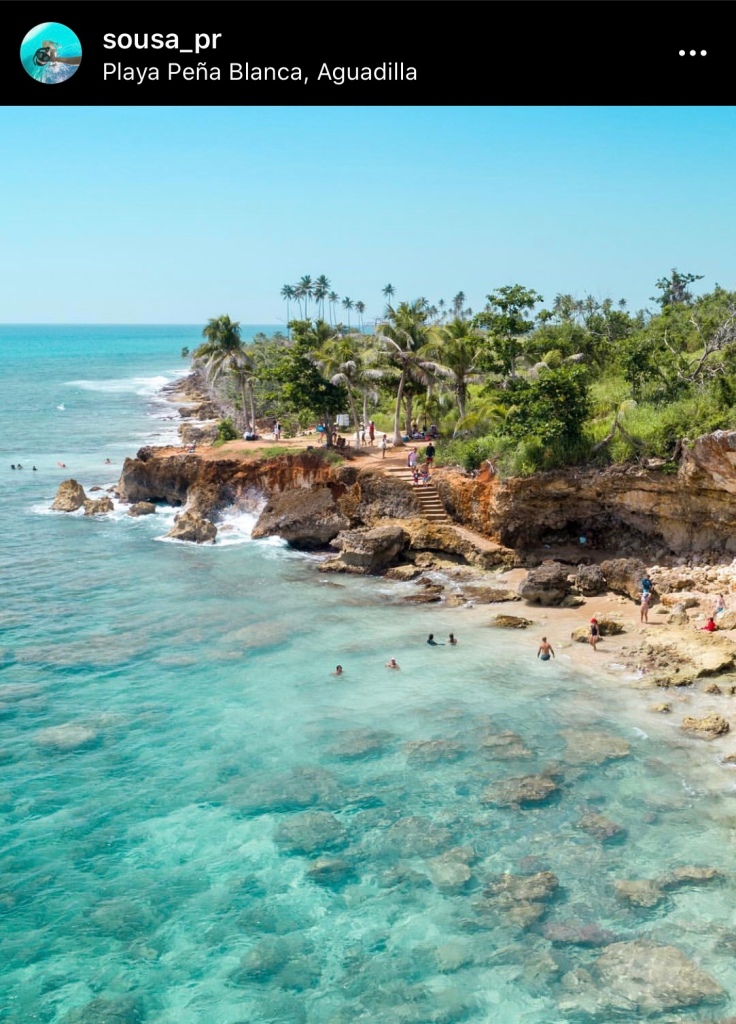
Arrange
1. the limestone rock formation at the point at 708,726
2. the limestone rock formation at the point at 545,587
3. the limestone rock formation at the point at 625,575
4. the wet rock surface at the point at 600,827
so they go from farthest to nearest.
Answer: the limestone rock formation at the point at 545,587 < the limestone rock formation at the point at 625,575 < the limestone rock formation at the point at 708,726 < the wet rock surface at the point at 600,827

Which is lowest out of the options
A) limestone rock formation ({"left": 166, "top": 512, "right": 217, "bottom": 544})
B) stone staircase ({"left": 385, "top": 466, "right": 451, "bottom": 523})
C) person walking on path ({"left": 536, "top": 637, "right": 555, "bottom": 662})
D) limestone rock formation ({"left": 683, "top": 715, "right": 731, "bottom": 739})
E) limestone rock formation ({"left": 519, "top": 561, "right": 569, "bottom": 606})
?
limestone rock formation ({"left": 683, "top": 715, "right": 731, "bottom": 739})

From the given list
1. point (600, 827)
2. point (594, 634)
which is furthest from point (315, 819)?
point (594, 634)

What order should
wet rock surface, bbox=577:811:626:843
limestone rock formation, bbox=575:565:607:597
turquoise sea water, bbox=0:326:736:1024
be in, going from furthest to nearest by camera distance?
limestone rock formation, bbox=575:565:607:597, wet rock surface, bbox=577:811:626:843, turquoise sea water, bbox=0:326:736:1024

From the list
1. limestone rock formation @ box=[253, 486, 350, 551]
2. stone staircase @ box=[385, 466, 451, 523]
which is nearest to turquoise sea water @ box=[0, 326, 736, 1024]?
stone staircase @ box=[385, 466, 451, 523]

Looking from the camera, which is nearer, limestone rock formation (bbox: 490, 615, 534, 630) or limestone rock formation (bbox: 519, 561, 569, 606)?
limestone rock formation (bbox: 490, 615, 534, 630)

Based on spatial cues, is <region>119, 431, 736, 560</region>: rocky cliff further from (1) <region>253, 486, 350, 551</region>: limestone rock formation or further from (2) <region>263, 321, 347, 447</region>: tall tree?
(2) <region>263, 321, 347, 447</region>: tall tree

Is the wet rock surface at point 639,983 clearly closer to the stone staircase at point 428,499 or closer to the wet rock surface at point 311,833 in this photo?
the wet rock surface at point 311,833

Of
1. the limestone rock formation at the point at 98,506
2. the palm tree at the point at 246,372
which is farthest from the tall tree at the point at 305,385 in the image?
the limestone rock formation at the point at 98,506

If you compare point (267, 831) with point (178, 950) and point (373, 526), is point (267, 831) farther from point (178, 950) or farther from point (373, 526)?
point (373, 526)
